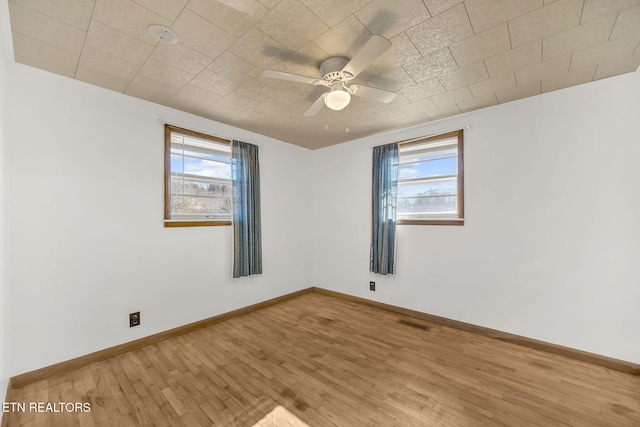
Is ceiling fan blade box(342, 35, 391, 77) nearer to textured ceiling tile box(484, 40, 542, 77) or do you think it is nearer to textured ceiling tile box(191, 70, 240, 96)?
textured ceiling tile box(484, 40, 542, 77)

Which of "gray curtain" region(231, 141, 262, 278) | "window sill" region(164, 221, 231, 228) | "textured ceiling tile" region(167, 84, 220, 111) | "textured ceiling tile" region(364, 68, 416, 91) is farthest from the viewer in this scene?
"gray curtain" region(231, 141, 262, 278)

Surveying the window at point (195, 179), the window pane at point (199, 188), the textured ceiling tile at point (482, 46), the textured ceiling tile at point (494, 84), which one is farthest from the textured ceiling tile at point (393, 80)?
the window pane at point (199, 188)

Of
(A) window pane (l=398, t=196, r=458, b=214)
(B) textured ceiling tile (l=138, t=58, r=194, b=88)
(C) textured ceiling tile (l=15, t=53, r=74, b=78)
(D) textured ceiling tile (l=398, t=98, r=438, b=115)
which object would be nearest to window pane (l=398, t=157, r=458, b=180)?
(A) window pane (l=398, t=196, r=458, b=214)

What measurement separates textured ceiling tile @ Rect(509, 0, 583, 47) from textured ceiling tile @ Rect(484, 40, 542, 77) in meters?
0.10

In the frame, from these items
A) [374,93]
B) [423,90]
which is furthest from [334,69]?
[423,90]

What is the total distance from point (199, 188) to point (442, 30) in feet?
9.39

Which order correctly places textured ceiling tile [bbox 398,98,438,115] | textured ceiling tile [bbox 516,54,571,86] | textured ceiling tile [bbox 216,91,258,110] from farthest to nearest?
textured ceiling tile [bbox 398,98,438,115]
textured ceiling tile [bbox 216,91,258,110]
textured ceiling tile [bbox 516,54,571,86]

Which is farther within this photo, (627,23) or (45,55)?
(45,55)

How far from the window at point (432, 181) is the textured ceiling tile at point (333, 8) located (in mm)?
2182

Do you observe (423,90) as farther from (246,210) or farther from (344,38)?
(246,210)

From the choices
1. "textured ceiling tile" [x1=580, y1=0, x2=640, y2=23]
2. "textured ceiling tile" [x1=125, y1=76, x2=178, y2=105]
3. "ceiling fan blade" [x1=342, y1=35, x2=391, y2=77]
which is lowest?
"ceiling fan blade" [x1=342, y1=35, x2=391, y2=77]

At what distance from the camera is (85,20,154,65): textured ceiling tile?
5.42ft

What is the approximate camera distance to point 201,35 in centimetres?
170

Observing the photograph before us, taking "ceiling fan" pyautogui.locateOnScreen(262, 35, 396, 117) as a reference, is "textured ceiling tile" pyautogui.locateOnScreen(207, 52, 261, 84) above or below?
above
